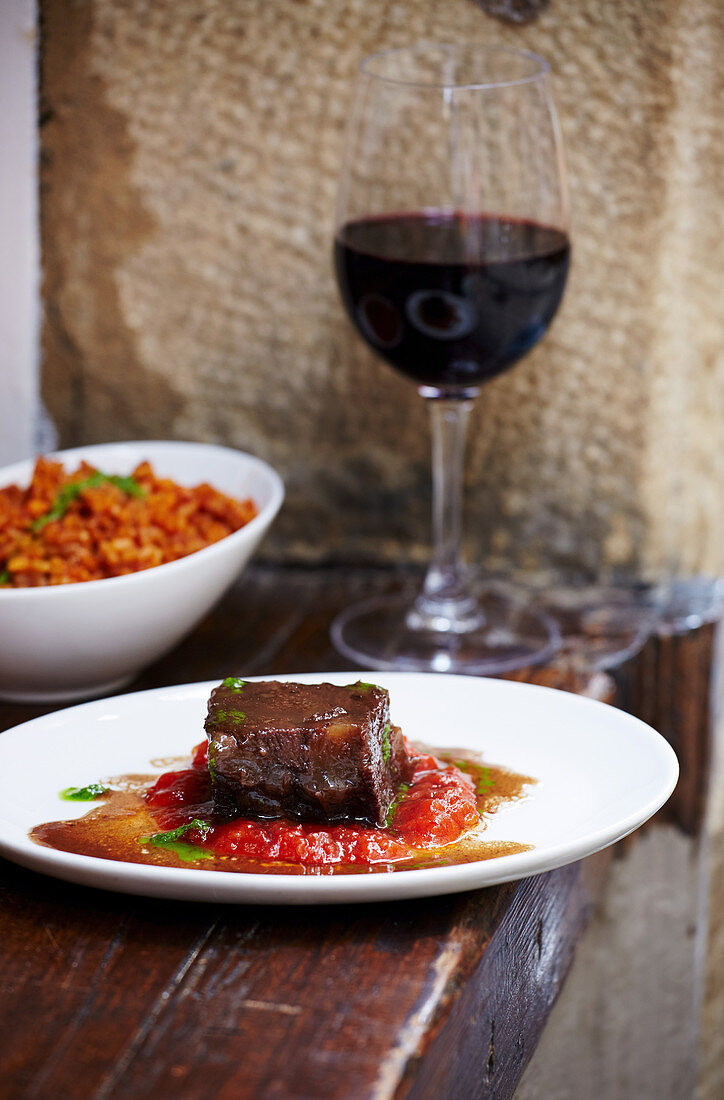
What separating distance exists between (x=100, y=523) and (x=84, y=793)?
0.37m

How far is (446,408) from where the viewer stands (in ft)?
4.05

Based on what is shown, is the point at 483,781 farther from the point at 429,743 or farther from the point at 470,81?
the point at 470,81

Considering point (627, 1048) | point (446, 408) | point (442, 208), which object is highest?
point (442, 208)

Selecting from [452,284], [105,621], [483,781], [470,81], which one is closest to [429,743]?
[483,781]

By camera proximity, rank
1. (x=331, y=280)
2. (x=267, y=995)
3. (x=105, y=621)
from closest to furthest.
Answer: (x=267, y=995) < (x=105, y=621) < (x=331, y=280)

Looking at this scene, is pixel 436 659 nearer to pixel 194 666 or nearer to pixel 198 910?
pixel 194 666

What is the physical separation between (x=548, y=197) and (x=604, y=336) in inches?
10.5

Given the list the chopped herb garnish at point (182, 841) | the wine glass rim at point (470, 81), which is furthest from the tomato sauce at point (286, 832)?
the wine glass rim at point (470, 81)

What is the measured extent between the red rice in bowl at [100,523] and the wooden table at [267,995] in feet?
1.14

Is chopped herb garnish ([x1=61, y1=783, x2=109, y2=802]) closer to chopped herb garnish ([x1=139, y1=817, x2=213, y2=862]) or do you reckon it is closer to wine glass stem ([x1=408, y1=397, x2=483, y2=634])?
chopped herb garnish ([x1=139, y1=817, x2=213, y2=862])

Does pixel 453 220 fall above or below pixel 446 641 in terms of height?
above

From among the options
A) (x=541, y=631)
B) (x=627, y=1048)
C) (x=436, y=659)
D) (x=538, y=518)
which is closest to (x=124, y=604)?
(x=436, y=659)

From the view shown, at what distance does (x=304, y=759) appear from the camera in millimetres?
766

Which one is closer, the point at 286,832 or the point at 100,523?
the point at 286,832
